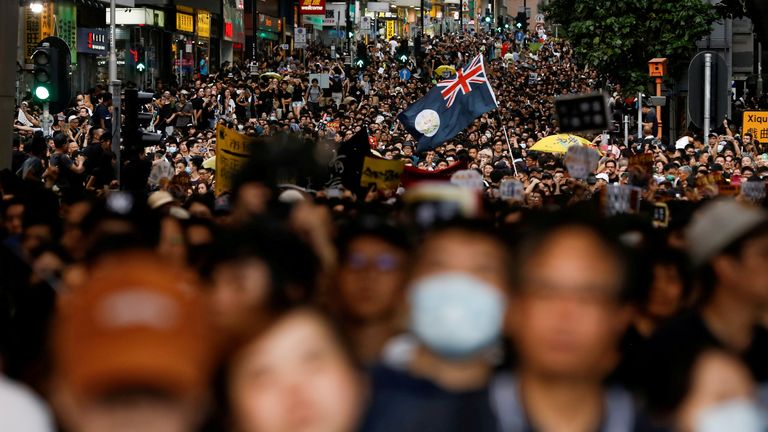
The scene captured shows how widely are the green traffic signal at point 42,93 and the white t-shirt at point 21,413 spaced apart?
14.4 metres

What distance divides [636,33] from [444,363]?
41.0 m

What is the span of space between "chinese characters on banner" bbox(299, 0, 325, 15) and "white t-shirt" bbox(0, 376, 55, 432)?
79.9 metres

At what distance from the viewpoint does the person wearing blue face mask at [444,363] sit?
12.1ft

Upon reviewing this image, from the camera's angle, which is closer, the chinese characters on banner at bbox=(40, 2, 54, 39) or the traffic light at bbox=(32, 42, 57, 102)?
the traffic light at bbox=(32, 42, 57, 102)

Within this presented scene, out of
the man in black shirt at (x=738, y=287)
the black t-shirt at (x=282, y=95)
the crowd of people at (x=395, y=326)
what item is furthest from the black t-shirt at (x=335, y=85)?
the man in black shirt at (x=738, y=287)

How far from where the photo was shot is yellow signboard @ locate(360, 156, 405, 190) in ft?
49.9

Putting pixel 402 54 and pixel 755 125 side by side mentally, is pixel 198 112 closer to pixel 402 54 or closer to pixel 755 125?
pixel 755 125

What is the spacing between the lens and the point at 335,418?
3.38 meters

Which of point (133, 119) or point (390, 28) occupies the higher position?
point (390, 28)

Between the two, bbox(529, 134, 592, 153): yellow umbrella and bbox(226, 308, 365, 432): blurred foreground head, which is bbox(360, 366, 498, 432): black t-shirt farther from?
bbox(529, 134, 592, 153): yellow umbrella

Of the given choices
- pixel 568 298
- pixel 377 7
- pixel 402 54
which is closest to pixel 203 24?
pixel 402 54

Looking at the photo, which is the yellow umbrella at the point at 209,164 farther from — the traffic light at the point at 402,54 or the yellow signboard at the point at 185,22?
the traffic light at the point at 402,54

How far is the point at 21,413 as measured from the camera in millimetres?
3555

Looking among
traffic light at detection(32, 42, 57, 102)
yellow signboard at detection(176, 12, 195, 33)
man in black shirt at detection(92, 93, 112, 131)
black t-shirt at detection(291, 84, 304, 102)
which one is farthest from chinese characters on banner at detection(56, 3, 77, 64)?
traffic light at detection(32, 42, 57, 102)
